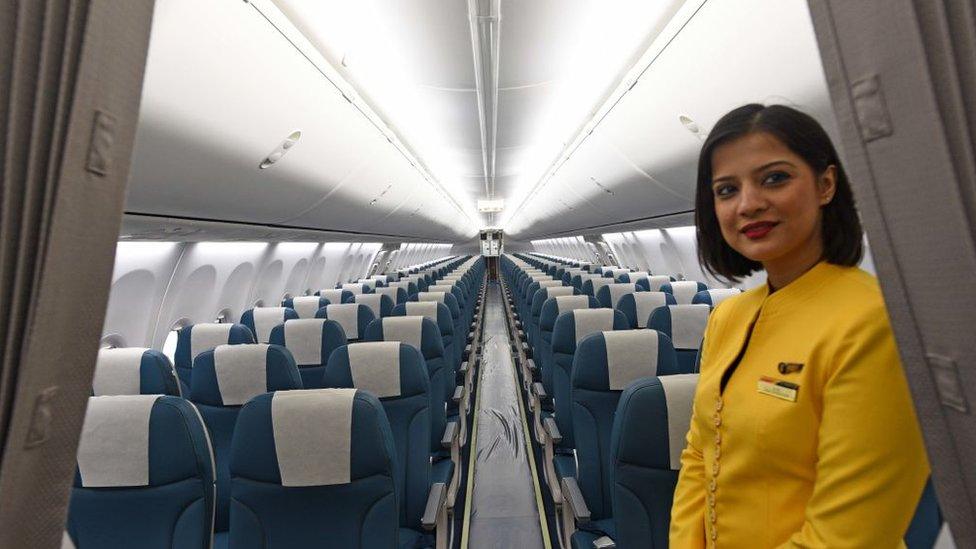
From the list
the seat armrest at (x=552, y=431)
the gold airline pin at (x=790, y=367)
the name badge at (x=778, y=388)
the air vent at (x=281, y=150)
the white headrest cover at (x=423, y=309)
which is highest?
the air vent at (x=281, y=150)

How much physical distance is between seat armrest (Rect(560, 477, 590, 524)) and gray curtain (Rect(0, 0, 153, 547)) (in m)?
1.96

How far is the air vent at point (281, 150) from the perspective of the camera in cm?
302

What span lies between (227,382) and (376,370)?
0.76 meters

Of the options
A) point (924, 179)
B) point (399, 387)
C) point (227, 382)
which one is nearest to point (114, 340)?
point (227, 382)

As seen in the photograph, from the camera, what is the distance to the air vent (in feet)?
9.91

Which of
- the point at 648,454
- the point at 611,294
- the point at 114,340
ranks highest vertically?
the point at 611,294

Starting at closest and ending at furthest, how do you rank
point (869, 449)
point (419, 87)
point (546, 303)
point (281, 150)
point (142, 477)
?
point (869, 449)
point (142, 477)
point (281, 150)
point (419, 87)
point (546, 303)

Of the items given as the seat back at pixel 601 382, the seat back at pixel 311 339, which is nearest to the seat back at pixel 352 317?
the seat back at pixel 311 339

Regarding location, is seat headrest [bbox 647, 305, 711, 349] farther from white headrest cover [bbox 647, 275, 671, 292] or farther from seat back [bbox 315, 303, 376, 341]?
white headrest cover [bbox 647, 275, 671, 292]

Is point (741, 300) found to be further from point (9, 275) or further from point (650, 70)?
point (650, 70)

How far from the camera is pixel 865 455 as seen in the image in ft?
2.72

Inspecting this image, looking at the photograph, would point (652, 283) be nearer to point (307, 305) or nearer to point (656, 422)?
point (307, 305)

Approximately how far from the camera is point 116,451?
168 centimetres

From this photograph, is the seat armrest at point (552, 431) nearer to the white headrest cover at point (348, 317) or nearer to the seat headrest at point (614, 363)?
the seat headrest at point (614, 363)
